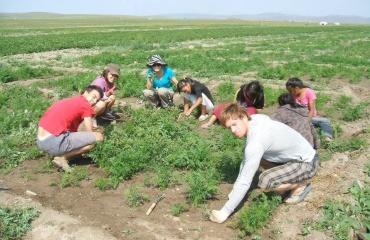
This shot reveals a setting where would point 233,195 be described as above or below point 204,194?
Result: above

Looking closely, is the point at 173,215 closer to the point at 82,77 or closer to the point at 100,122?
the point at 100,122

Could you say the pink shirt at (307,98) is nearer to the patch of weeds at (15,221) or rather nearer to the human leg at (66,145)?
the human leg at (66,145)

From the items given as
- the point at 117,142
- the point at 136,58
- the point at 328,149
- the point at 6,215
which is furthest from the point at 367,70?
the point at 6,215

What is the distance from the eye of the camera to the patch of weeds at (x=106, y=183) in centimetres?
492

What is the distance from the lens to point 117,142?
5805 millimetres

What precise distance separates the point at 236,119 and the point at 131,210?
1824mm

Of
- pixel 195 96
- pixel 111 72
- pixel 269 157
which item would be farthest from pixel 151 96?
pixel 269 157

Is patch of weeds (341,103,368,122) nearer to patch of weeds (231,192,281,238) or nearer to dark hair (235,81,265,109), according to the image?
dark hair (235,81,265,109)

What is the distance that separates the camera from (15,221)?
4.03 m

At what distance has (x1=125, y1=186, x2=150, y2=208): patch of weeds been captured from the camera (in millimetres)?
4551

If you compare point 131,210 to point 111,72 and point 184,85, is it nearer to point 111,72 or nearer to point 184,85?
point 111,72

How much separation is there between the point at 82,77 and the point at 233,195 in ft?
28.1

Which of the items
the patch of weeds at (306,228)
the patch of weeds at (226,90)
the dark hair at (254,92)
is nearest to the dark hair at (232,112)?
the patch of weeds at (306,228)

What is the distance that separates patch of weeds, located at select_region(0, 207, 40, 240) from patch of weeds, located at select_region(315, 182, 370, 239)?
334 cm
